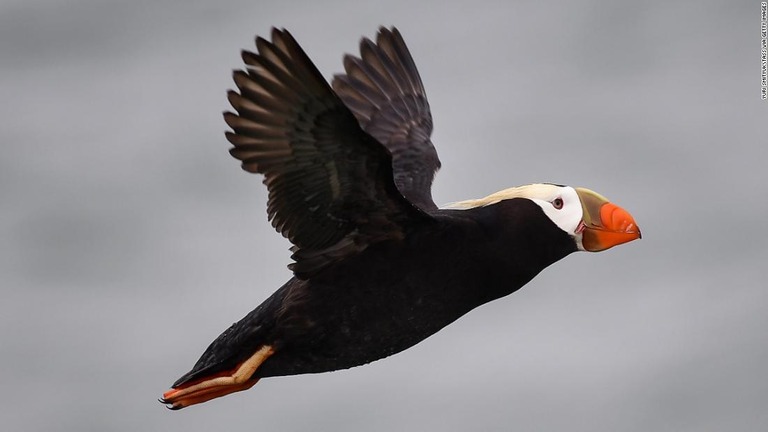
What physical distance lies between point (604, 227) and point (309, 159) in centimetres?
169

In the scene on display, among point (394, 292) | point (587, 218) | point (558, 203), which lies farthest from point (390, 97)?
point (394, 292)

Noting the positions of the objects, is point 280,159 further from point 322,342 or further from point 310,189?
point 322,342

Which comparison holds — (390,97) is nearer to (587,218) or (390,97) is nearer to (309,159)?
(587,218)

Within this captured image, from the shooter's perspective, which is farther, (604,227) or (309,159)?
(604,227)

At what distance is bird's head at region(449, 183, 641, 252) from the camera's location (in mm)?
7004

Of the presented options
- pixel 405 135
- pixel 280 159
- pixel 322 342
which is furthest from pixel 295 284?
pixel 405 135

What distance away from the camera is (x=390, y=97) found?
8891 millimetres

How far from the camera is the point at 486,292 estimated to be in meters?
6.89

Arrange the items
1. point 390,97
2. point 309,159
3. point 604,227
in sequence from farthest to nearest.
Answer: point 390,97 < point 604,227 < point 309,159

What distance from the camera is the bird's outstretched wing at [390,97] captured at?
28.4ft

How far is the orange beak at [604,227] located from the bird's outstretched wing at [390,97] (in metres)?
1.64

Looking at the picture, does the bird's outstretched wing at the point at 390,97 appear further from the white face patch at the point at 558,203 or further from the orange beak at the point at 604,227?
the orange beak at the point at 604,227

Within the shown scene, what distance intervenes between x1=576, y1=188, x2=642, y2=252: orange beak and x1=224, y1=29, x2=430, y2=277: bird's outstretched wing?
96 cm

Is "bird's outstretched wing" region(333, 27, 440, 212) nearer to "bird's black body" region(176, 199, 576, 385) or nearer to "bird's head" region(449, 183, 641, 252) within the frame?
"bird's head" region(449, 183, 641, 252)
